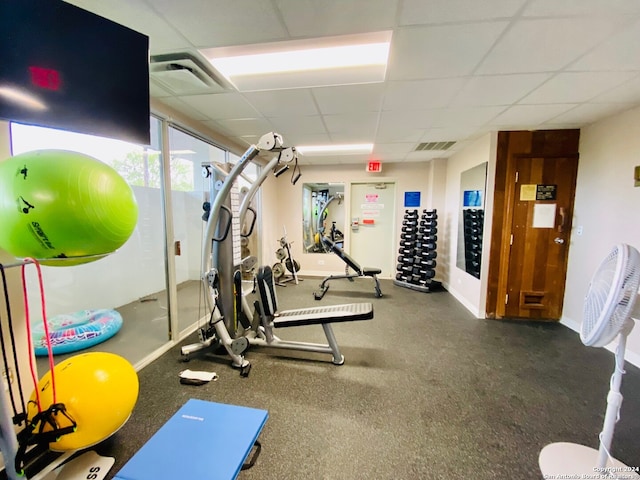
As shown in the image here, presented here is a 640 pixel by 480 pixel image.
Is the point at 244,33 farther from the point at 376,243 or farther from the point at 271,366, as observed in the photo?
the point at 376,243

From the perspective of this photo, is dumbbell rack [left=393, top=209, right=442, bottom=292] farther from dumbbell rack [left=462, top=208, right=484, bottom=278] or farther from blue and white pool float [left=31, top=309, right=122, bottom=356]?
blue and white pool float [left=31, top=309, right=122, bottom=356]

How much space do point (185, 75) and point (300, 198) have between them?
3930mm

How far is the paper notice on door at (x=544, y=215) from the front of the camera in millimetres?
3326

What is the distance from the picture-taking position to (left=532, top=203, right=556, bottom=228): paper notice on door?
333 centimetres

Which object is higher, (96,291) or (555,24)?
(555,24)

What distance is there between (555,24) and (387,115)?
152 cm

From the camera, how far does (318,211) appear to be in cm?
640

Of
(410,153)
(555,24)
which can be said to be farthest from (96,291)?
(410,153)

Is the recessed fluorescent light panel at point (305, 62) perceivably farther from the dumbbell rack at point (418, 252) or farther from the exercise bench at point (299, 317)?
the dumbbell rack at point (418, 252)

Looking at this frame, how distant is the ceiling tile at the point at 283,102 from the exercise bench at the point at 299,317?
5.40 feet

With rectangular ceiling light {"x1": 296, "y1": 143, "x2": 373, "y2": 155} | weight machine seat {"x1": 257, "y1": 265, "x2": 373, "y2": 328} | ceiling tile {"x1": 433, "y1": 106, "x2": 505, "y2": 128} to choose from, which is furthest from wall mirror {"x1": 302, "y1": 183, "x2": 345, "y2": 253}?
weight machine seat {"x1": 257, "y1": 265, "x2": 373, "y2": 328}

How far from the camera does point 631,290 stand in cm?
107

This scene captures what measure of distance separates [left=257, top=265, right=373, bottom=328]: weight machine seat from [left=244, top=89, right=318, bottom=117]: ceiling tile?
1650 mm

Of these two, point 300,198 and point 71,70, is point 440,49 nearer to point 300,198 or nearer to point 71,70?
point 71,70
